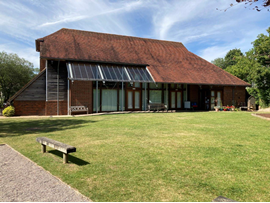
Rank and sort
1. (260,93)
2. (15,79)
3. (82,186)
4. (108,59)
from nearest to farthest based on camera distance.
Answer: (82,186), (108,59), (260,93), (15,79)

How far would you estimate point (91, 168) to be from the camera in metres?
4.77

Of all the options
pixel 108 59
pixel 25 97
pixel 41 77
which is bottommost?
pixel 25 97

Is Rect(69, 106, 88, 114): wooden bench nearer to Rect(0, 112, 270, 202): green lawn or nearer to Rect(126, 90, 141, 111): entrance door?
Rect(126, 90, 141, 111): entrance door

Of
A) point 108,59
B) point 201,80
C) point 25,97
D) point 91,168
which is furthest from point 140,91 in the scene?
point 91,168

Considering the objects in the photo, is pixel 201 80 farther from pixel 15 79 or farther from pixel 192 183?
pixel 15 79

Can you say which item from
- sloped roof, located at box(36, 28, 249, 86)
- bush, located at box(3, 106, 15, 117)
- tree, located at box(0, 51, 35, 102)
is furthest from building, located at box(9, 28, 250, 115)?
tree, located at box(0, 51, 35, 102)

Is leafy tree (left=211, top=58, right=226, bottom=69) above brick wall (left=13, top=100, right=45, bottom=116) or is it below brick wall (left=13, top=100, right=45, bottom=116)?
above

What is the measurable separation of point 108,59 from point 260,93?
60.3 feet

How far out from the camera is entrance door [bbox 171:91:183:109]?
22.8 meters

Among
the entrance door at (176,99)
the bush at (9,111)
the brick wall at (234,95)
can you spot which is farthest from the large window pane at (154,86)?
the bush at (9,111)

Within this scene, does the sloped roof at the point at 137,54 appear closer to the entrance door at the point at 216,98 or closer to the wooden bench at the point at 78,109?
the entrance door at the point at 216,98

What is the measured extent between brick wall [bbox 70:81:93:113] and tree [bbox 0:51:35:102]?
2455 centimetres

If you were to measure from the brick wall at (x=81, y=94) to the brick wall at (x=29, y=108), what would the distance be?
111 inches

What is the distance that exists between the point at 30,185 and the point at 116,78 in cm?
1580
